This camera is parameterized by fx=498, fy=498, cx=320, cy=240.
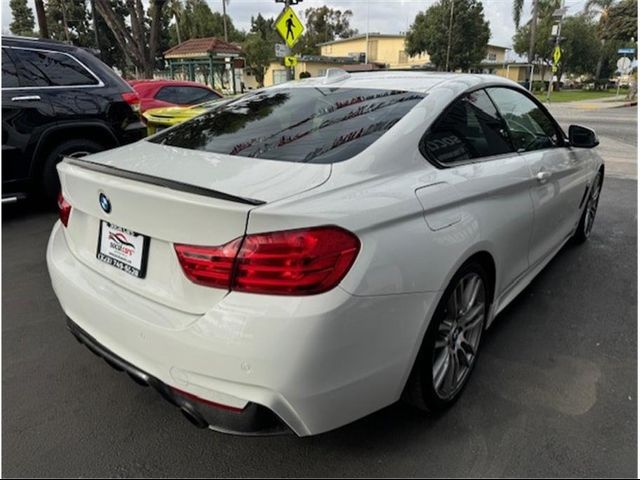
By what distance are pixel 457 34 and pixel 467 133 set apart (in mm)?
50273

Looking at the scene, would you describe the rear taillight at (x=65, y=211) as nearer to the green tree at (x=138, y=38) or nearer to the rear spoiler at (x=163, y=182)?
the rear spoiler at (x=163, y=182)

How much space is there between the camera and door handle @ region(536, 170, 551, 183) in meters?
3.01

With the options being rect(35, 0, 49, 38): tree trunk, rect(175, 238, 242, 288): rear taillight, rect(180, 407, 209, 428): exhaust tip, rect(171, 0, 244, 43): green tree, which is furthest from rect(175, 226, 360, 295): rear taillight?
rect(171, 0, 244, 43): green tree

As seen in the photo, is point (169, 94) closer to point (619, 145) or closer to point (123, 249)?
point (123, 249)

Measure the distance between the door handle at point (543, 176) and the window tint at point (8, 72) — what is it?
5150 millimetres

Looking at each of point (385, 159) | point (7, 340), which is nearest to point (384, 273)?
point (385, 159)

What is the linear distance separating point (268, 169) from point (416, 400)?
3.93 feet

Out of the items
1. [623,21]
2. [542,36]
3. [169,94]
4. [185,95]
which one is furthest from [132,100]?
[542,36]

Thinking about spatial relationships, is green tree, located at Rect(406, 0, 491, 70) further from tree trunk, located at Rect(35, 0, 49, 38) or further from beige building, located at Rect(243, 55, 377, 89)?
tree trunk, located at Rect(35, 0, 49, 38)

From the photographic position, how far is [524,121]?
11.0 ft

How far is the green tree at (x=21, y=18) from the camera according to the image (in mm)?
59106

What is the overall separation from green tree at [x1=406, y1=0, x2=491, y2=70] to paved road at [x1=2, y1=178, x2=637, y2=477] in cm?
4830

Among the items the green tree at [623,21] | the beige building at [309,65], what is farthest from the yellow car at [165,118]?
the green tree at [623,21]

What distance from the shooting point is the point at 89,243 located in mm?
2209
